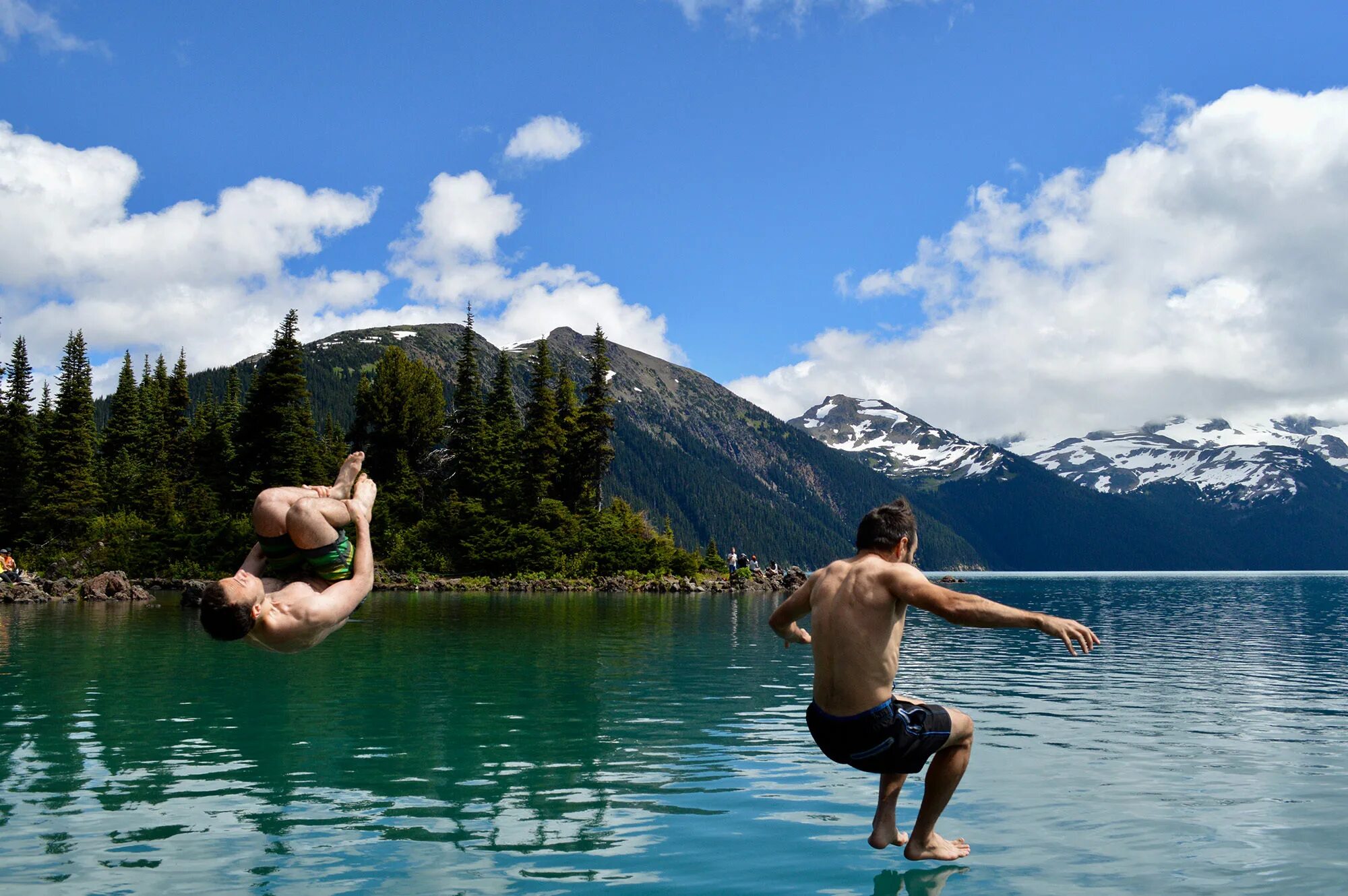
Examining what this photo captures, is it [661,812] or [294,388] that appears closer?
[661,812]

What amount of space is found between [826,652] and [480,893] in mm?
3700

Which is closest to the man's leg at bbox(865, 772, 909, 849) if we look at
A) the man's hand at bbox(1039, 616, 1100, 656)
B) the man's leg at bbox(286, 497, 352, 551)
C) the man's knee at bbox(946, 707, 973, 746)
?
the man's knee at bbox(946, 707, 973, 746)

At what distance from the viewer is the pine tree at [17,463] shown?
73.2m

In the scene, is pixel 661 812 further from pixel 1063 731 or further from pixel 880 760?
pixel 1063 731

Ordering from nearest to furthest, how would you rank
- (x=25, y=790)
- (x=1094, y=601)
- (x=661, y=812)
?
(x=661, y=812) → (x=25, y=790) → (x=1094, y=601)

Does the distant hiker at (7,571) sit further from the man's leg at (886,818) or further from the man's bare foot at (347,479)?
the man's leg at (886,818)

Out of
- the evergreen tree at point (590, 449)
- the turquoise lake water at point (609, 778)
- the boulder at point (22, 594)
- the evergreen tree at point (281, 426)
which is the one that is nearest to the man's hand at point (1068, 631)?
the turquoise lake water at point (609, 778)

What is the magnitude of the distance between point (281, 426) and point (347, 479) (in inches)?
2837

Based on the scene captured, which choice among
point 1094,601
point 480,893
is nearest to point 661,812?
point 480,893

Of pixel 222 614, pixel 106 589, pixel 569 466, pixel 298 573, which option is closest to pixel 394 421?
pixel 569 466

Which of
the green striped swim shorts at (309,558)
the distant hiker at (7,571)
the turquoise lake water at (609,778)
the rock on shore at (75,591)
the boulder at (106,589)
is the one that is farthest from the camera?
the distant hiker at (7,571)

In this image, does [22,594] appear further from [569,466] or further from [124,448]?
[569,466]

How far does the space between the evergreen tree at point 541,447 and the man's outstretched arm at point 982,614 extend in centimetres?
8128

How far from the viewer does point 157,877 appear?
9.28 meters
